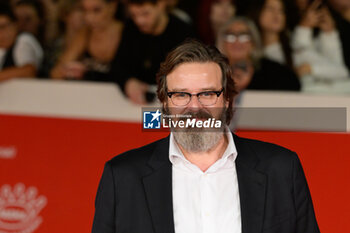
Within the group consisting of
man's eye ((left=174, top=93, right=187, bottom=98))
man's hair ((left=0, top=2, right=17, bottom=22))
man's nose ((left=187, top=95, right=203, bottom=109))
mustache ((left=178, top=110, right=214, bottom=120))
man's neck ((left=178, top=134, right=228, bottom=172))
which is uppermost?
man's hair ((left=0, top=2, right=17, bottom=22))

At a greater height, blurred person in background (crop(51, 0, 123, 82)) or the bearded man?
blurred person in background (crop(51, 0, 123, 82))

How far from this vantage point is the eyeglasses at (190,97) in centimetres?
139

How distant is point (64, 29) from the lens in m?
3.80

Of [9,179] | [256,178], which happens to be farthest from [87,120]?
[256,178]

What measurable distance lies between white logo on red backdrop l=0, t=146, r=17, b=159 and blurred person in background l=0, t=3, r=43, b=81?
1.87ft

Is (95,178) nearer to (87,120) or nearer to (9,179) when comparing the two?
(87,120)

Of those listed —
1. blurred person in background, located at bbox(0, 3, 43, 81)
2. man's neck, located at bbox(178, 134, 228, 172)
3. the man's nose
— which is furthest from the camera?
blurred person in background, located at bbox(0, 3, 43, 81)

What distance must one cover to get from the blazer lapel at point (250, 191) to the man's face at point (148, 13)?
5.64ft

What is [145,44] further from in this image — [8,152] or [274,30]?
[8,152]

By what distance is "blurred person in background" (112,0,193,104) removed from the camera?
3.04m

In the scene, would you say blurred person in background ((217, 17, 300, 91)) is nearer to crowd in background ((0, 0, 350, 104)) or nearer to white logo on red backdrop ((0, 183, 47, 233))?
crowd in background ((0, 0, 350, 104))

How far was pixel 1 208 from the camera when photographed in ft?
10.4

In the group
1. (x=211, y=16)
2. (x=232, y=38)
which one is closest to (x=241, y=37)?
(x=232, y=38)

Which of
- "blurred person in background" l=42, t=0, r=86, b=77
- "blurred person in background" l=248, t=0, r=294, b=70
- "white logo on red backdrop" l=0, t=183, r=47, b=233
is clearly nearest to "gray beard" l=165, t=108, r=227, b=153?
"blurred person in background" l=248, t=0, r=294, b=70
